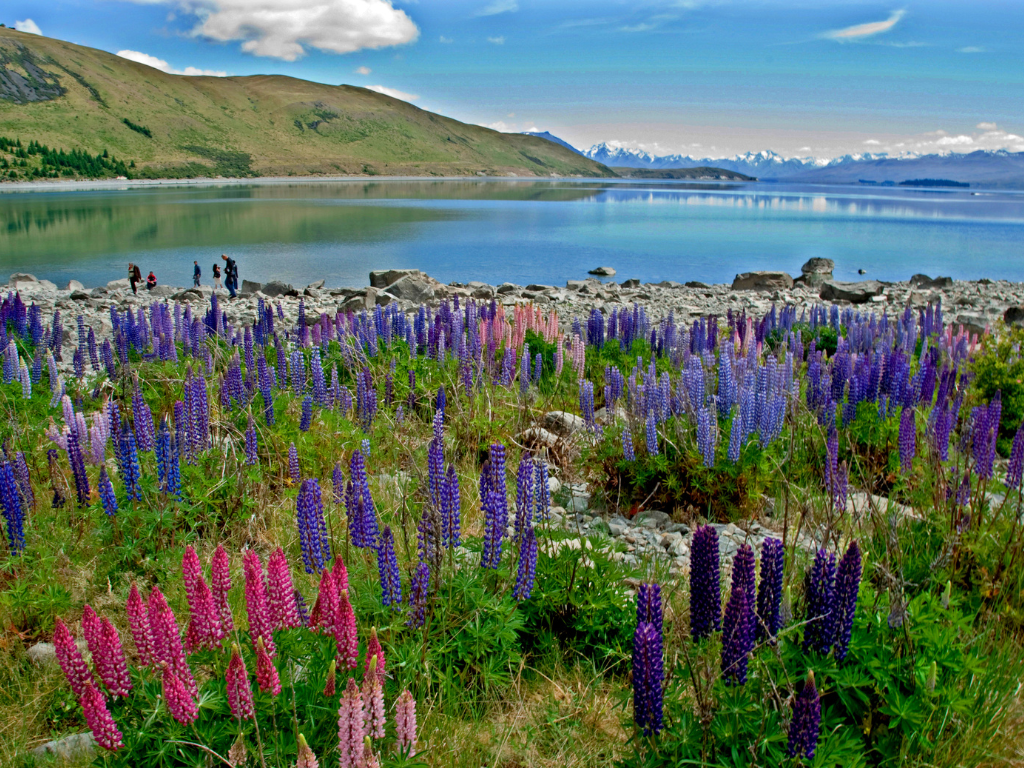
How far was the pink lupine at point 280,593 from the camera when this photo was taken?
2691mm

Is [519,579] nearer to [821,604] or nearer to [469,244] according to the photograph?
[821,604]

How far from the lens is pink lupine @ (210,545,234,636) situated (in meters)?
2.77

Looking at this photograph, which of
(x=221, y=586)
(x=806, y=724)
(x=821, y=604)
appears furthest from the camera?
(x=221, y=586)

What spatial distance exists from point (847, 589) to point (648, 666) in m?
0.83

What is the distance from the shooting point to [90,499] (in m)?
5.30

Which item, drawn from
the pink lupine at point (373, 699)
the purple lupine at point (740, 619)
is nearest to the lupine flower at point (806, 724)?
the purple lupine at point (740, 619)

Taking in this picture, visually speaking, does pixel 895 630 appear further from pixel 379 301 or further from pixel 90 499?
pixel 379 301

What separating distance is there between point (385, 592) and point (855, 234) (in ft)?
216

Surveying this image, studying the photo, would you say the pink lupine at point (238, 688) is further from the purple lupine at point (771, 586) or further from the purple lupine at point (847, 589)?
the purple lupine at point (847, 589)

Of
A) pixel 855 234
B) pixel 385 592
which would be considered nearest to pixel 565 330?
pixel 385 592

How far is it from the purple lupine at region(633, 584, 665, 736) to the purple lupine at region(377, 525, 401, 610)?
1.22 metres

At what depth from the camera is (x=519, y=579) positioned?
11.3ft

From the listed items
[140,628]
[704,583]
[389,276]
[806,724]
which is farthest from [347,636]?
[389,276]

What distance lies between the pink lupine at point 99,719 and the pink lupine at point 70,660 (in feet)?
0.08
